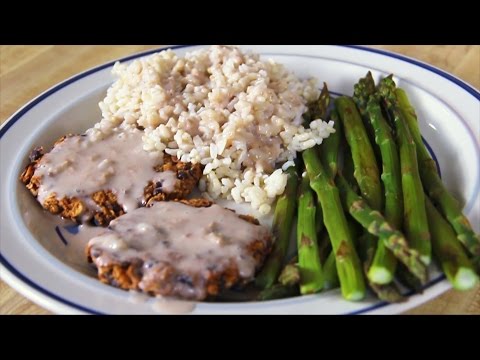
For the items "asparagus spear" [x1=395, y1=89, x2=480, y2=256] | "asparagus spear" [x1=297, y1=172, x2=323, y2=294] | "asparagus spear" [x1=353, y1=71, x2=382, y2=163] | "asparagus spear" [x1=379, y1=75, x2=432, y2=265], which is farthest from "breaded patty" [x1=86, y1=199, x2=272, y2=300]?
"asparagus spear" [x1=353, y1=71, x2=382, y2=163]

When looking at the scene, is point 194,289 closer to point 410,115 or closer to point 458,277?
point 458,277

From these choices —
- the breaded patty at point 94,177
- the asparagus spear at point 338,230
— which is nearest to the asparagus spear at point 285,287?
the asparagus spear at point 338,230

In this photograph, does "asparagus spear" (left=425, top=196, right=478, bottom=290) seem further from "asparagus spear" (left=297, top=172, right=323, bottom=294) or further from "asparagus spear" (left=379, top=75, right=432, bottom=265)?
"asparagus spear" (left=297, top=172, right=323, bottom=294)

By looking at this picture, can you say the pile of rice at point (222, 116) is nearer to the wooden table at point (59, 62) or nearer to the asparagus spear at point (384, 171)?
the asparagus spear at point (384, 171)

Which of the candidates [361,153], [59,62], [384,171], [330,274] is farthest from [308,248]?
[59,62]

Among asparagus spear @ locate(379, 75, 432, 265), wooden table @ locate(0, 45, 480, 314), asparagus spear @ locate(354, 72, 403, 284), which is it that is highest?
asparagus spear @ locate(379, 75, 432, 265)

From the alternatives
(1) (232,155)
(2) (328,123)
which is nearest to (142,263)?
(1) (232,155)
